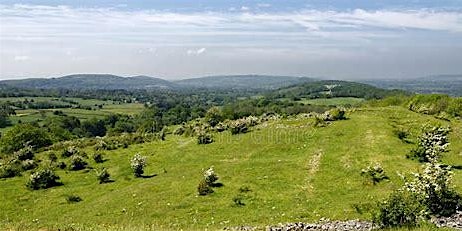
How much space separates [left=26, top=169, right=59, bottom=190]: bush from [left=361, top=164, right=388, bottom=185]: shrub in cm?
2448

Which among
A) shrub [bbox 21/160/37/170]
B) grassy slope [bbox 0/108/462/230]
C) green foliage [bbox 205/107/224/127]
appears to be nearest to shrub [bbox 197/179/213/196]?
grassy slope [bbox 0/108/462/230]

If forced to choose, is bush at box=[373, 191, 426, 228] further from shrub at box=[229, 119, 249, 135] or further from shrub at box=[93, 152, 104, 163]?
shrub at box=[93, 152, 104, 163]

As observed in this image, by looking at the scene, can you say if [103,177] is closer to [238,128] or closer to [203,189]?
[203,189]

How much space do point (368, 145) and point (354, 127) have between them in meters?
6.31

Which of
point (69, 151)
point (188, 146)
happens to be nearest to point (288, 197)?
point (188, 146)

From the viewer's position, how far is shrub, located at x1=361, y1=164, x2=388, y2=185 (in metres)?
33.8

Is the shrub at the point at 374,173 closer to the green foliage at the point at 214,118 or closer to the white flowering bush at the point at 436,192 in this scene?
the white flowering bush at the point at 436,192

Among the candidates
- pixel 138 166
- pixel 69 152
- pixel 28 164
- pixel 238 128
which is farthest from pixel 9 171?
pixel 238 128

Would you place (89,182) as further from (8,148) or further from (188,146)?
(8,148)

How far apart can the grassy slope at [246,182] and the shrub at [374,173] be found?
71 cm

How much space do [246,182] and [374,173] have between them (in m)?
8.80

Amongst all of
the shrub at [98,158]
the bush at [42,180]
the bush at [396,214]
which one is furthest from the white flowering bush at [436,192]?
the shrub at [98,158]

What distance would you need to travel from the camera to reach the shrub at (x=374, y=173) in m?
33.8

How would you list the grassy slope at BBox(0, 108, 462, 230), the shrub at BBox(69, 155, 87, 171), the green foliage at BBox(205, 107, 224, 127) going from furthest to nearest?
the green foliage at BBox(205, 107, 224, 127)
the shrub at BBox(69, 155, 87, 171)
the grassy slope at BBox(0, 108, 462, 230)
